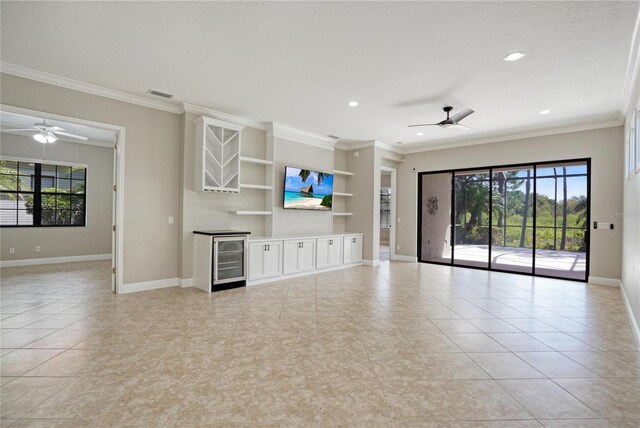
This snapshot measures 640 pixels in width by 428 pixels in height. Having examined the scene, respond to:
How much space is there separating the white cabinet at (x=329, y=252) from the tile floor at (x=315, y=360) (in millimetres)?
1739

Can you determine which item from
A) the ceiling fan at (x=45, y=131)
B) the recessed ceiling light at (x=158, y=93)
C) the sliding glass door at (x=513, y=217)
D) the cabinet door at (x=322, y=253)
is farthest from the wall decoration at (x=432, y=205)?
the ceiling fan at (x=45, y=131)

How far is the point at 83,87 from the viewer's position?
14.0ft

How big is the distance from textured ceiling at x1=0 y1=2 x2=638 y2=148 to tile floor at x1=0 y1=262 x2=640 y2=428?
116 inches

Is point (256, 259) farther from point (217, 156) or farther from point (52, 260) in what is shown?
point (52, 260)

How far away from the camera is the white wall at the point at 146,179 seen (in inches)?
177

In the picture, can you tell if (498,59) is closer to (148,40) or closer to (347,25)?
(347,25)

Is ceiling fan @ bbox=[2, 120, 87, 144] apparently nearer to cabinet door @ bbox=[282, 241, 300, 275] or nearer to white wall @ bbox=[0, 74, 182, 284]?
white wall @ bbox=[0, 74, 182, 284]

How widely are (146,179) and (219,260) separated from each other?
169cm

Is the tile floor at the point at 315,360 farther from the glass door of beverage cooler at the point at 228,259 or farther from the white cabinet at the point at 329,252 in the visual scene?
the white cabinet at the point at 329,252

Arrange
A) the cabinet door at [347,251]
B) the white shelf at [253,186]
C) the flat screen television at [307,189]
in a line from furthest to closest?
the cabinet door at [347,251] < the flat screen television at [307,189] < the white shelf at [253,186]

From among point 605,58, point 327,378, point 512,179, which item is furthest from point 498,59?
point 512,179

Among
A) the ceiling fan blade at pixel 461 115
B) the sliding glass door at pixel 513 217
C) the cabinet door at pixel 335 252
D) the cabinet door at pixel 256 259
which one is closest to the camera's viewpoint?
the ceiling fan blade at pixel 461 115

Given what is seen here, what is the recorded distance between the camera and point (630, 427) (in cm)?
187

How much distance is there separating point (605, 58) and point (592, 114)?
7.76ft
